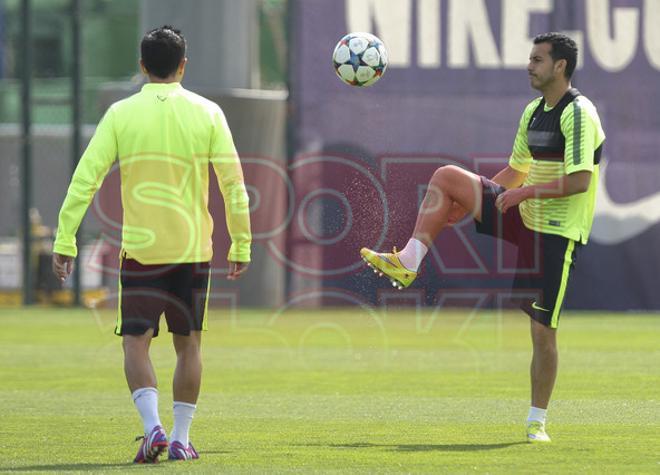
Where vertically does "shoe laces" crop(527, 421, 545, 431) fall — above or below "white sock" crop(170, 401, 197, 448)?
below

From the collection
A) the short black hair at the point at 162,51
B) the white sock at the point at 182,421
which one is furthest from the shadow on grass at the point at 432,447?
the short black hair at the point at 162,51

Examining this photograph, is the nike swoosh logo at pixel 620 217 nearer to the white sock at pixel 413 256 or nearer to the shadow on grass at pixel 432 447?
the white sock at pixel 413 256

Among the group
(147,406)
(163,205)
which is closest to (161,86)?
(163,205)

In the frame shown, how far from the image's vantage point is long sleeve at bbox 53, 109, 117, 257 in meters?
6.95

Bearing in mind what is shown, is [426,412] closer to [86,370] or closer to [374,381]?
[374,381]

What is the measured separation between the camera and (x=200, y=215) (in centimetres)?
717

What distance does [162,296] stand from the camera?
7117 mm

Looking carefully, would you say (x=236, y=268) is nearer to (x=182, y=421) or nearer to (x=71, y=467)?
(x=182, y=421)

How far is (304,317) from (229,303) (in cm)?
196

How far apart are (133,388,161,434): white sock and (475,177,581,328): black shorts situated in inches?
82.6

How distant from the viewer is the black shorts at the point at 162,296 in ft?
23.2

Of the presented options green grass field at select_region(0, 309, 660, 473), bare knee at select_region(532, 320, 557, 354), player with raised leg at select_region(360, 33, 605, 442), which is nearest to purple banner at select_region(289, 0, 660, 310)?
green grass field at select_region(0, 309, 660, 473)

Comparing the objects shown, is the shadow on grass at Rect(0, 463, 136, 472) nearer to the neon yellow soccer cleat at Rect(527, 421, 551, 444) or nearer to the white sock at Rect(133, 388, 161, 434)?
the white sock at Rect(133, 388, 161, 434)

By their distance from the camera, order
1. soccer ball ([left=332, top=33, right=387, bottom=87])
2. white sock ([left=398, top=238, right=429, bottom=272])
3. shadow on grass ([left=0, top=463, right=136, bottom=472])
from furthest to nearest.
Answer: soccer ball ([left=332, top=33, right=387, bottom=87]) < white sock ([left=398, top=238, right=429, bottom=272]) < shadow on grass ([left=0, top=463, right=136, bottom=472])
